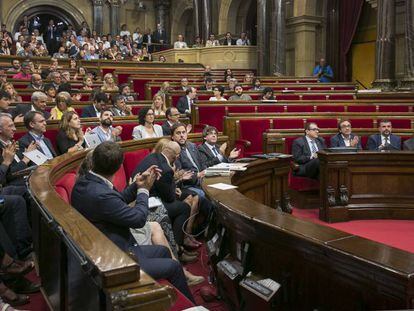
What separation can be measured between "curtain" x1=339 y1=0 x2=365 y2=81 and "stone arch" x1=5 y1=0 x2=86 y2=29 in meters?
10.9

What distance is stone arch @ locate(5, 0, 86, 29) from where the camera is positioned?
18.3 m

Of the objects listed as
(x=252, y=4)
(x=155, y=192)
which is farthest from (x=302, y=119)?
(x=252, y=4)

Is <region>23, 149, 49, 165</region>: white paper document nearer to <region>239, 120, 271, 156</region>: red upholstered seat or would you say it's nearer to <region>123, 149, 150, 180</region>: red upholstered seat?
<region>123, 149, 150, 180</region>: red upholstered seat

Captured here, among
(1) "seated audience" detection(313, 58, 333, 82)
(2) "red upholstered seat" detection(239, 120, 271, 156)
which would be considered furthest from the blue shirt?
(2) "red upholstered seat" detection(239, 120, 271, 156)

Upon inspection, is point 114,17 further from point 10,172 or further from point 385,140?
point 10,172

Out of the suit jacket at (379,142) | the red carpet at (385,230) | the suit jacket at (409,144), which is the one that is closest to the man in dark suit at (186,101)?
the suit jacket at (379,142)

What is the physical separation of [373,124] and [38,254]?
498 centimetres

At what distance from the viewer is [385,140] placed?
5488 millimetres

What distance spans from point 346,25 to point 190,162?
31.8 feet

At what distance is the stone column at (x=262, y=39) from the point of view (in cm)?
1330

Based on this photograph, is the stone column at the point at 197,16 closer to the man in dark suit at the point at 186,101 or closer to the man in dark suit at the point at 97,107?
the man in dark suit at the point at 186,101

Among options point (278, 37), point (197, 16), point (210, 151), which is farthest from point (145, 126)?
point (197, 16)

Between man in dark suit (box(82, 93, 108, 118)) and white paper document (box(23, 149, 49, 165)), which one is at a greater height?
man in dark suit (box(82, 93, 108, 118))

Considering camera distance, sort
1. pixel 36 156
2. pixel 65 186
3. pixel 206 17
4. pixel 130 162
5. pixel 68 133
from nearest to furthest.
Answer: pixel 65 186
pixel 36 156
pixel 130 162
pixel 68 133
pixel 206 17
